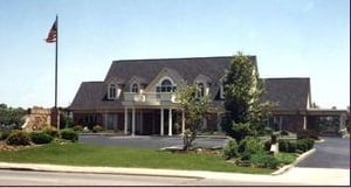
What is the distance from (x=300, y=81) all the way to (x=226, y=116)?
89.0 feet

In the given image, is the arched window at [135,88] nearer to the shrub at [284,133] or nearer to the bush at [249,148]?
the shrub at [284,133]

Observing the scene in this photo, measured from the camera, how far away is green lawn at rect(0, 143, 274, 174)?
2627cm

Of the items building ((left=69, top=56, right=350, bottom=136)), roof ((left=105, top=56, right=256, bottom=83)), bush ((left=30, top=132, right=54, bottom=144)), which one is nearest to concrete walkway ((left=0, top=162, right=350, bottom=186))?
bush ((left=30, top=132, right=54, bottom=144))

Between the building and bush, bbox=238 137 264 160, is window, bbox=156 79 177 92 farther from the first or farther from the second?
bush, bbox=238 137 264 160

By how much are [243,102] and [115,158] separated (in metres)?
10.2

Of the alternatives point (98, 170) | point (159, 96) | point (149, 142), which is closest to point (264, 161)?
point (98, 170)

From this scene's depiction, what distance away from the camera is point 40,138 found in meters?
34.6

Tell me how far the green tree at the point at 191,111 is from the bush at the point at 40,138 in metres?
7.30

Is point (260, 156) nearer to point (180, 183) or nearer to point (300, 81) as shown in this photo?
point (180, 183)

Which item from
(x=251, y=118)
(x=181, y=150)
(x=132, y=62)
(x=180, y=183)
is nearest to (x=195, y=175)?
(x=180, y=183)

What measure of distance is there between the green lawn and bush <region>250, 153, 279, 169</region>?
2.84 feet

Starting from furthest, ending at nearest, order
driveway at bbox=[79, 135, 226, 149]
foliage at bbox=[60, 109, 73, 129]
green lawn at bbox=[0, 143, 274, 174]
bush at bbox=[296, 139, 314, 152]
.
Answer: foliage at bbox=[60, 109, 73, 129] → driveway at bbox=[79, 135, 226, 149] → bush at bbox=[296, 139, 314, 152] → green lawn at bbox=[0, 143, 274, 174]

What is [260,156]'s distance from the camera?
27.6 m

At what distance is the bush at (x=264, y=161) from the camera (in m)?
26.3
